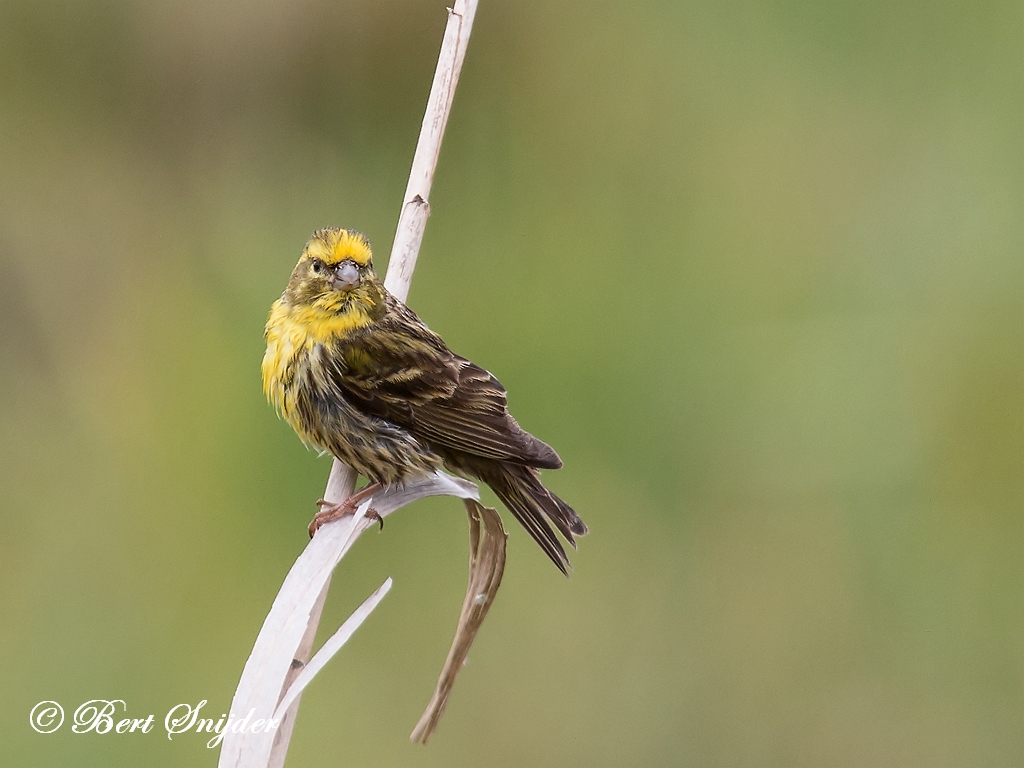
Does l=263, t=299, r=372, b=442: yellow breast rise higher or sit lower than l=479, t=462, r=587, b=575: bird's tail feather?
higher

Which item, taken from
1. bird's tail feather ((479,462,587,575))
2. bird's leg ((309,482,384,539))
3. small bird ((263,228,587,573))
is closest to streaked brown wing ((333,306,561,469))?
small bird ((263,228,587,573))

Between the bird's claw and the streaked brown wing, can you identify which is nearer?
the bird's claw

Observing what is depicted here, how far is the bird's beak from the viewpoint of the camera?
348 cm

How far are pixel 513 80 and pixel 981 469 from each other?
83.3 inches

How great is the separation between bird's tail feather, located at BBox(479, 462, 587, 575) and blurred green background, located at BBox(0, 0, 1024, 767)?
0.59 m

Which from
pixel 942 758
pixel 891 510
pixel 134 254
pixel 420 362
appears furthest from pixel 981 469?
pixel 134 254

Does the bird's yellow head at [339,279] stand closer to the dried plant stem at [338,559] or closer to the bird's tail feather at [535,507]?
the dried plant stem at [338,559]

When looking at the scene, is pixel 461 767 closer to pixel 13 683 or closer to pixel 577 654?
pixel 577 654

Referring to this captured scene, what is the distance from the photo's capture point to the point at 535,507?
3.40 metres

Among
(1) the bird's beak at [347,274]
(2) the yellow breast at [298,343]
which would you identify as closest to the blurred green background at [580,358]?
(2) the yellow breast at [298,343]

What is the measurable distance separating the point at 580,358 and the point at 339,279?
1069mm

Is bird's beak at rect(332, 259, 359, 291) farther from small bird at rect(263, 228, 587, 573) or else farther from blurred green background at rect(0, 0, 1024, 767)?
blurred green background at rect(0, 0, 1024, 767)

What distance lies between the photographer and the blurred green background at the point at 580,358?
401cm

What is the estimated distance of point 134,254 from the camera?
4.55 meters
